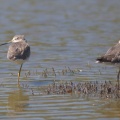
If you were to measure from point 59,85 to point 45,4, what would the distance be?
14.8m

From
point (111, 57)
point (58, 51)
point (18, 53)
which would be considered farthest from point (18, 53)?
point (58, 51)

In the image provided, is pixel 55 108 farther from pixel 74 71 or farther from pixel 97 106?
pixel 74 71

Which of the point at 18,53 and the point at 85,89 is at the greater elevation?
the point at 18,53

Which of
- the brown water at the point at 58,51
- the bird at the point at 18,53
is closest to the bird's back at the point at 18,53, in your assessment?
the bird at the point at 18,53

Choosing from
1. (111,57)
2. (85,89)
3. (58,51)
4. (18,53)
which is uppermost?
(58,51)

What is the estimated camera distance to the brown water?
9.59 meters

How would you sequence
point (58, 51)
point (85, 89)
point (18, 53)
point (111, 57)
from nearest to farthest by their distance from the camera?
point (85, 89), point (111, 57), point (18, 53), point (58, 51)

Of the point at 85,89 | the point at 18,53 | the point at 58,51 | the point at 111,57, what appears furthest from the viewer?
the point at 58,51

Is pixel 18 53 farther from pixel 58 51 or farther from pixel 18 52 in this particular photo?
pixel 58 51

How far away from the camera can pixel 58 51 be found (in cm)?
1616

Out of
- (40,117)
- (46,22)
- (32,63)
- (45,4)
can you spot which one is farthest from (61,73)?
(45,4)

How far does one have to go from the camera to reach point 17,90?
11328 mm

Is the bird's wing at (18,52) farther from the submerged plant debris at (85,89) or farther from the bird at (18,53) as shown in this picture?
the submerged plant debris at (85,89)

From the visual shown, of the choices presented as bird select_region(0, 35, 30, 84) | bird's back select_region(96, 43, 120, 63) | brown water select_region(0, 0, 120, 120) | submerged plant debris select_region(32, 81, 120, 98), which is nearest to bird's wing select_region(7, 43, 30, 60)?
bird select_region(0, 35, 30, 84)
